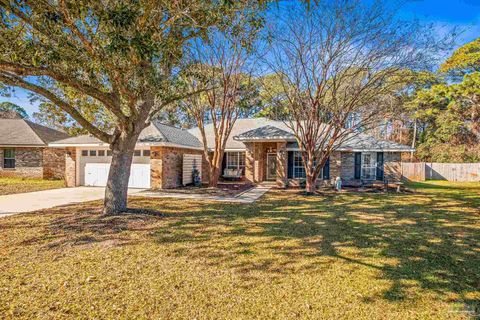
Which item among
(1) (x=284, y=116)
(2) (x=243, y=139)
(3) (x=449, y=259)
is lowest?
(3) (x=449, y=259)

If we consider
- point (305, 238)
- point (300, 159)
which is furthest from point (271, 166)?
point (305, 238)

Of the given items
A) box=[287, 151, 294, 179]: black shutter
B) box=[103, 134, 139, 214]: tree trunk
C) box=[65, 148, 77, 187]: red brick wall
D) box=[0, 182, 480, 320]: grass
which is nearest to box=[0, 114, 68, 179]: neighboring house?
box=[65, 148, 77, 187]: red brick wall

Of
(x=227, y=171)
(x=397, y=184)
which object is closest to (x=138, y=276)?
(x=227, y=171)

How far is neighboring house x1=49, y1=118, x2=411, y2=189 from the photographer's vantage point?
50.6 ft

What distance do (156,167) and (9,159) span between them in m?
13.8

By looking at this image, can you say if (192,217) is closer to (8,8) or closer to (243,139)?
(8,8)

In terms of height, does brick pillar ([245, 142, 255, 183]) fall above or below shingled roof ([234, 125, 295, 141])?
below

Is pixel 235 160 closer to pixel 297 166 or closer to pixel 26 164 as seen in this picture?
pixel 297 166

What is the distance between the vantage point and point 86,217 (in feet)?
25.8

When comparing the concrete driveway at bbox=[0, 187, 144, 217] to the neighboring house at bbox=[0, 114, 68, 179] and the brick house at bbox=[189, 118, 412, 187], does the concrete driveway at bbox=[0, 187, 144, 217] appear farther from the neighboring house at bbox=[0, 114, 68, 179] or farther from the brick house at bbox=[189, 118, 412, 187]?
the brick house at bbox=[189, 118, 412, 187]

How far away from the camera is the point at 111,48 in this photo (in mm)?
5145

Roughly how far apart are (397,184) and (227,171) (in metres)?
11.1

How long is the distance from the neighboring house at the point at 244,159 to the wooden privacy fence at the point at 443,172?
9358mm

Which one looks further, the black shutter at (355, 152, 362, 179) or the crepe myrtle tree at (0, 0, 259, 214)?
the black shutter at (355, 152, 362, 179)
